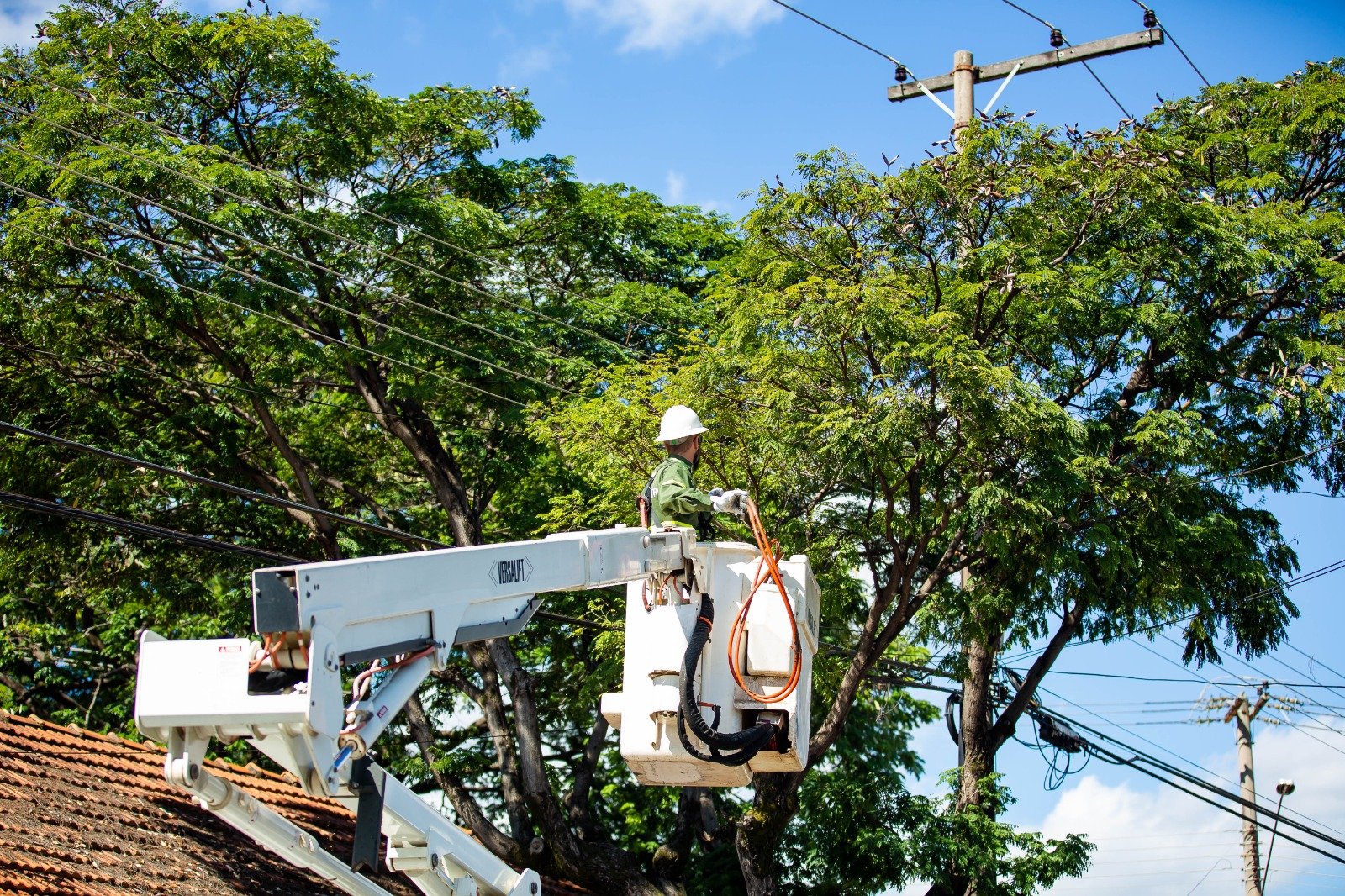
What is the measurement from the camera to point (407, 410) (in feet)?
66.1

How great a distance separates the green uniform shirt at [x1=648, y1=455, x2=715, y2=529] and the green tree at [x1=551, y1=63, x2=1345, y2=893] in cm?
506

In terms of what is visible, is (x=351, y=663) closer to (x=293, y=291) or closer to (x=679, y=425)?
(x=679, y=425)

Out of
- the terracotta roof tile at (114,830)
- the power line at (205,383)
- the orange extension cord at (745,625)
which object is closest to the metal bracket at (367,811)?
the orange extension cord at (745,625)

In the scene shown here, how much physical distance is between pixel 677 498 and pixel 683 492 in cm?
6

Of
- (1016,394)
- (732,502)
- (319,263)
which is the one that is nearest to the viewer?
(732,502)

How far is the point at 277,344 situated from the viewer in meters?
19.4

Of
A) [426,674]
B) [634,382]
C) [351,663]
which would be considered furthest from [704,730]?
[634,382]

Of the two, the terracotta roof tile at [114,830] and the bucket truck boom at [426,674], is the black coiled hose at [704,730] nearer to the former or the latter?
the bucket truck boom at [426,674]

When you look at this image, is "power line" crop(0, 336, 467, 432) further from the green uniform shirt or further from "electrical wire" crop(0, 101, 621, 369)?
the green uniform shirt

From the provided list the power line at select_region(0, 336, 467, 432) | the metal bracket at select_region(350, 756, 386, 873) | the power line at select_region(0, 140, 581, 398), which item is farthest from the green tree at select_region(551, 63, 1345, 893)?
the metal bracket at select_region(350, 756, 386, 873)

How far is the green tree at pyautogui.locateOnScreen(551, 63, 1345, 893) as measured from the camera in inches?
582

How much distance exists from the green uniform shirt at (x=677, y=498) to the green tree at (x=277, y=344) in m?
8.47

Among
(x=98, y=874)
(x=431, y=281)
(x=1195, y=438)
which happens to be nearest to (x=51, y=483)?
(x=431, y=281)

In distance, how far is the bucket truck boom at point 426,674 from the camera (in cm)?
644
